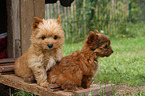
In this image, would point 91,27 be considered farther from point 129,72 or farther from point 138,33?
point 129,72

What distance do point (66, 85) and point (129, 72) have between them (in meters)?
2.63

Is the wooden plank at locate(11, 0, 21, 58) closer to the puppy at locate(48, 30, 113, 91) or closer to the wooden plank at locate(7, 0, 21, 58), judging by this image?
the wooden plank at locate(7, 0, 21, 58)

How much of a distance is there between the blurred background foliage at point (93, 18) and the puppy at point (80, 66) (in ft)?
23.3

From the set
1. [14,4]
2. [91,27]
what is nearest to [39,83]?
[14,4]

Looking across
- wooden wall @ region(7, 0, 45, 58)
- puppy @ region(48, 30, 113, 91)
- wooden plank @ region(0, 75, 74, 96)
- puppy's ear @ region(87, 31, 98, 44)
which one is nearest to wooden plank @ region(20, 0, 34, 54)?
wooden wall @ region(7, 0, 45, 58)

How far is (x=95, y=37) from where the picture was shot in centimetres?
331

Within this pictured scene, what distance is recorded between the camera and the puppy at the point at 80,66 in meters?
3.27

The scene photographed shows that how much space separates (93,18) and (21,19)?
7.35m

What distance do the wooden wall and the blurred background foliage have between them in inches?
235

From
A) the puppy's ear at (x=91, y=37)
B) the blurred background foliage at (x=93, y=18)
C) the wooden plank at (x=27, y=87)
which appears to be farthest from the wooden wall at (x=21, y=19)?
the blurred background foliage at (x=93, y=18)

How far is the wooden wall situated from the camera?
443 centimetres

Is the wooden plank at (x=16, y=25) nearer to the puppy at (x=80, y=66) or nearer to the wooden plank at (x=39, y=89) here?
the wooden plank at (x=39, y=89)

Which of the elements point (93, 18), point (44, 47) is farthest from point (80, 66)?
point (93, 18)

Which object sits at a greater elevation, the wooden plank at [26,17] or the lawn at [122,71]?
the wooden plank at [26,17]
